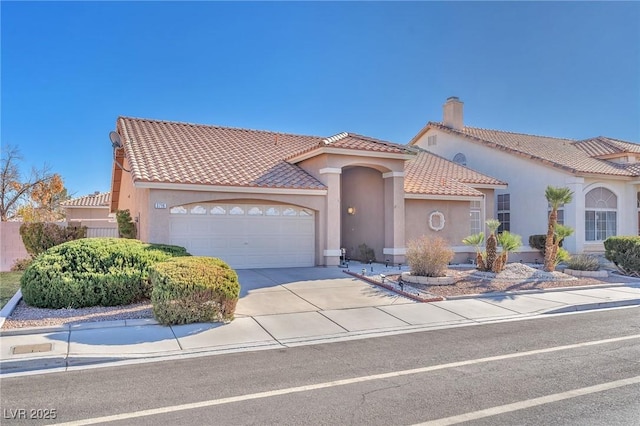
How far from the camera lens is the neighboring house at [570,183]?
2131cm

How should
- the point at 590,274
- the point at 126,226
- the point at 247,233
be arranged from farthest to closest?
the point at 126,226
the point at 247,233
the point at 590,274

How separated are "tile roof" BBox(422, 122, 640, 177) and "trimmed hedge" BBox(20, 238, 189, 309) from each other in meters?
19.6

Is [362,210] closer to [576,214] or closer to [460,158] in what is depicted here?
[576,214]

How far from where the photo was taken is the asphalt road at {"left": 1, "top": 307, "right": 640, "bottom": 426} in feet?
15.6

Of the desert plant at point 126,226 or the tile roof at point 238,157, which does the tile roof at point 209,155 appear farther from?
the desert plant at point 126,226

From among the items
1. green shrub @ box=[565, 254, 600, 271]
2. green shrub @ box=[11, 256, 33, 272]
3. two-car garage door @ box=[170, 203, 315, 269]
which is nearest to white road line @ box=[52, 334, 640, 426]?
green shrub @ box=[565, 254, 600, 271]

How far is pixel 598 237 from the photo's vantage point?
72.9 feet

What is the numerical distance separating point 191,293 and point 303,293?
12.7 ft

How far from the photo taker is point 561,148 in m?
27.1

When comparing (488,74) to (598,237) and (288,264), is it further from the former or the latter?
(288,264)

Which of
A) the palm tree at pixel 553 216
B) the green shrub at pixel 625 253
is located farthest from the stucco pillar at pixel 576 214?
the palm tree at pixel 553 216

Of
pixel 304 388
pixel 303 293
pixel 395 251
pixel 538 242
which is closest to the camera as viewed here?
pixel 304 388

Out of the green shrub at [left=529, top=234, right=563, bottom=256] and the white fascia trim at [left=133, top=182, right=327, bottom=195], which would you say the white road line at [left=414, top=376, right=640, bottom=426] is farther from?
the green shrub at [left=529, top=234, right=563, bottom=256]

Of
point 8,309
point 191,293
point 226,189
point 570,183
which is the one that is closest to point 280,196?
point 226,189
